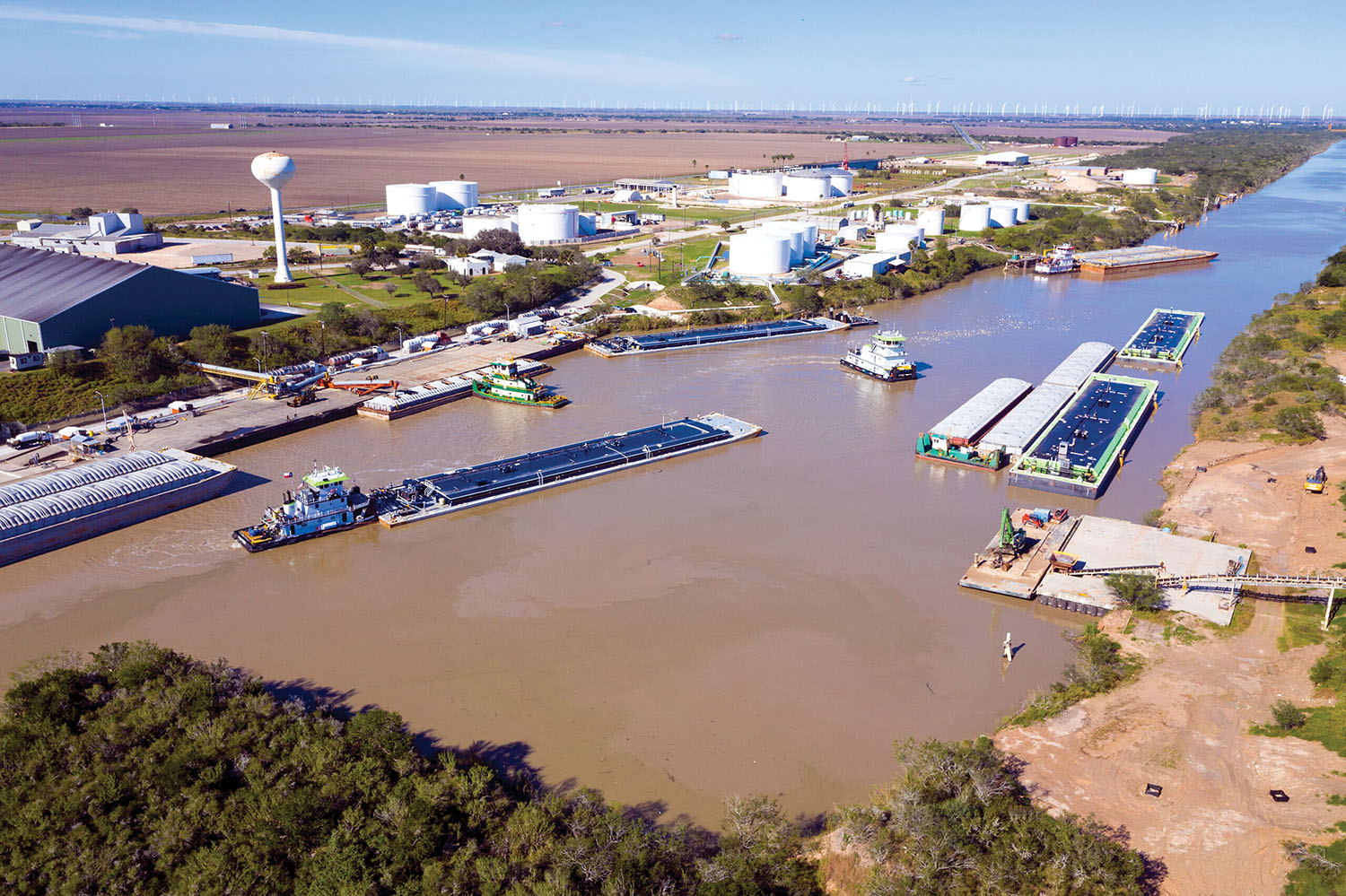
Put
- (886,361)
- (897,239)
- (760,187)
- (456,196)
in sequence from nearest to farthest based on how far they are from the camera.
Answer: (886,361) < (897,239) < (456,196) < (760,187)

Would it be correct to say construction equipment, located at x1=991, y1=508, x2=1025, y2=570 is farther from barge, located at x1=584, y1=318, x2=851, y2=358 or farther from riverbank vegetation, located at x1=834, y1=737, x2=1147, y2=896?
barge, located at x1=584, y1=318, x2=851, y2=358

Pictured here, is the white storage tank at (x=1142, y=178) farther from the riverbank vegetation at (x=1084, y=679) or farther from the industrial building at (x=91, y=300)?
the riverbank vegetation at (x=1084, y=679)

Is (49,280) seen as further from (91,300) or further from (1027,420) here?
(1027,420)

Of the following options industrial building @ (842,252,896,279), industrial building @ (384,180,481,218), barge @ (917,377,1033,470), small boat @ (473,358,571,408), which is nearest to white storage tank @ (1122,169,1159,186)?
industrial building @ (842,252,896,279)

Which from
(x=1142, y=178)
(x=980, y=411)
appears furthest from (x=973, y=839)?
(x=1142, y=178)

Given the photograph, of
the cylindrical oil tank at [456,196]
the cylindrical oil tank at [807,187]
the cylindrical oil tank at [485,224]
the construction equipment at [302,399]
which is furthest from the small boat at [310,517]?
the cylindrical oil tank at [807,187]

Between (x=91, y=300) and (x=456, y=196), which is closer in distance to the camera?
(x=91, y=300)
